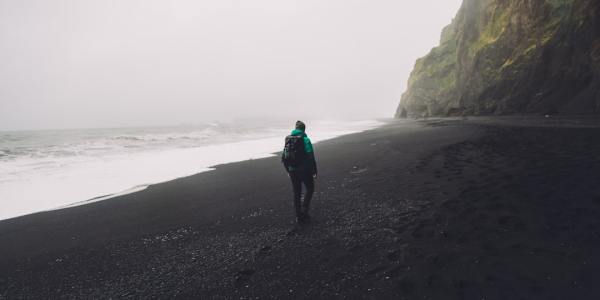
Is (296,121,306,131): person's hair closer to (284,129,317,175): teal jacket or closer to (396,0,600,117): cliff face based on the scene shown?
(284,129,317,175): teal jacket

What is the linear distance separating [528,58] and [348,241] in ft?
147

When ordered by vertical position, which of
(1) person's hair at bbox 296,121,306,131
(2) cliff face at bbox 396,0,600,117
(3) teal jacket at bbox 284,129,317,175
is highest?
(2) cliff face at bbox 396,0,600,117

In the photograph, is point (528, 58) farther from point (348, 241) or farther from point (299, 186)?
point (348, 241)

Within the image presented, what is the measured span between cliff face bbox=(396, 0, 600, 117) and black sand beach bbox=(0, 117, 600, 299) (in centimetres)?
2720

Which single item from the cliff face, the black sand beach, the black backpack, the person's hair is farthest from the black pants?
the cliff face

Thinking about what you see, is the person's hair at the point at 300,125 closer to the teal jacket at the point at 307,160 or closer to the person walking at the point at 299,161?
the person walking at the point at 299,161

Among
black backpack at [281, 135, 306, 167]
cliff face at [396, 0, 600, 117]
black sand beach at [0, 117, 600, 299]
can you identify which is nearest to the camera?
black sand beach at [0, 117, 600, 299]

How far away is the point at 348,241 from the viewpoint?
6254mm

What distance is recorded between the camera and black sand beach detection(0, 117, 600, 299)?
4.57 metres

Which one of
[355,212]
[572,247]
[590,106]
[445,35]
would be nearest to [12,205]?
[355,212]

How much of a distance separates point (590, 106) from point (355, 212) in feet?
119

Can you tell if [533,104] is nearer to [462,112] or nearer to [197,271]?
[462,112]

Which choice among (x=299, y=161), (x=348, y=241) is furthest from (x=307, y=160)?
(x=348, y=241)

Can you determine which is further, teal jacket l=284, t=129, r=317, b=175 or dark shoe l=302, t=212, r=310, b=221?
dark shoe l=302, t=212, r=310, b=221
